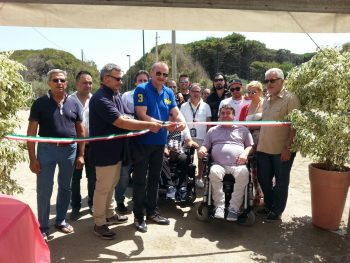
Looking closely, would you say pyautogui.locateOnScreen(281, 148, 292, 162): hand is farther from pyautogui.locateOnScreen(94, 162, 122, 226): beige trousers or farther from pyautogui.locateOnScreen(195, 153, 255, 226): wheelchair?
pyautogui.locateOnScreen(94, 162, 122, 226): beige trousers

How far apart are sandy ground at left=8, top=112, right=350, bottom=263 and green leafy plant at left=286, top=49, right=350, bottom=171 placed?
0.93 m

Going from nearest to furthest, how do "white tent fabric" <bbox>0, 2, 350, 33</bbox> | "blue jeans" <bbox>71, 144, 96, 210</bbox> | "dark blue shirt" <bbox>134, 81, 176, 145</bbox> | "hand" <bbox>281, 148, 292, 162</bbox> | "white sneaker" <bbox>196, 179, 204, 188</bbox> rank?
"white tent fabric" <bbox>0, 2, 350, 33</bbox>, "dark blue shirt" <bbox>134, 81, 176, 145</bbox>, "hand" <bbox>281, 148, 292, 162</bbox>, "blue jeans" <bbox>71, 144, 96, 210</bbox>, "white sneaker" <bbox>196, 179, 204, 188</bbox>

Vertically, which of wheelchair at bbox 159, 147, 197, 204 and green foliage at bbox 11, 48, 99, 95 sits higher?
green foliage at bbox 11, 48, 99, 95

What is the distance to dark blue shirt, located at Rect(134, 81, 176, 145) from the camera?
163 inches

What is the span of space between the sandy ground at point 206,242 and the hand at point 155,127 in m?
1.32

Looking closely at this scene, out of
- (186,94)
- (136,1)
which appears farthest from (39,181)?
(186,94)

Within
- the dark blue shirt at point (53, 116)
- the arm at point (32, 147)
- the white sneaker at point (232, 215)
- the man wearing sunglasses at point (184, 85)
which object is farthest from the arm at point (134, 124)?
the man wearing sunglasses at point (184, 85)

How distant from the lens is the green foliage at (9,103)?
113 inches

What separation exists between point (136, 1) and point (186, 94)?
391 cm

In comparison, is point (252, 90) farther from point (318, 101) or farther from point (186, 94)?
point (186, 94)

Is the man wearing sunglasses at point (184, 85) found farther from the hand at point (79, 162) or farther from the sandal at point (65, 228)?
the sandal at point (65, 228)

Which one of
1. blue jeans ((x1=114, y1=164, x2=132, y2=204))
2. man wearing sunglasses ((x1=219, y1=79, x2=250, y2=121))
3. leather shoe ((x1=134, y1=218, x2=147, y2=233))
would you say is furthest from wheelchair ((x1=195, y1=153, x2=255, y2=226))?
man wearing sunglasses ((x1=219, y1=79, x2=250, y2=121))

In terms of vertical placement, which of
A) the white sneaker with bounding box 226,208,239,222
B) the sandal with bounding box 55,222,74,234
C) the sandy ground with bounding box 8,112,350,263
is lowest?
the sandy ground with bounding box 8,112,350,263

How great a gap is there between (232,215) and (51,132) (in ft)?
7.78
